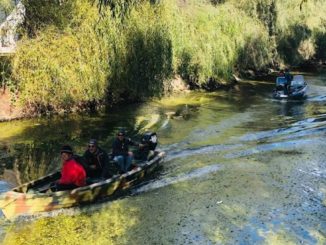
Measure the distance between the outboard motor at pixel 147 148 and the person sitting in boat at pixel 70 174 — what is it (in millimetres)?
3158

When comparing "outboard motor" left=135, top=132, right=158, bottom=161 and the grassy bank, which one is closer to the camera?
"outboard motor" left=135, top=132, right=158, bottom=161

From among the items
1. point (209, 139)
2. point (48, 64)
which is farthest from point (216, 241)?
point (48, 64)

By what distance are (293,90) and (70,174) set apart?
709 inches

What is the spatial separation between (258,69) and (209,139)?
20322mm

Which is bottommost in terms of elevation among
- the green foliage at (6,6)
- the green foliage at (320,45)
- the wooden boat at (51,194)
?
the wooden boat at (51,194)

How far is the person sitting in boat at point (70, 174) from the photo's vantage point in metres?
10.6

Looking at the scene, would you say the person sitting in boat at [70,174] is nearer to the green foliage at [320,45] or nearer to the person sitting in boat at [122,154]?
the person sitting in boat at [122,154]

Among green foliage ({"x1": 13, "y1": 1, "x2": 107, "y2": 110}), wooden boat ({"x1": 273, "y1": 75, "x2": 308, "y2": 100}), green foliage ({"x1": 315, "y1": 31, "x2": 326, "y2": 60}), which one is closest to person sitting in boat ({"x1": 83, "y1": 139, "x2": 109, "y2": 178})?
green foliage ({"x1": 13, "y1": 1, "x2": 107, "y2": 110})

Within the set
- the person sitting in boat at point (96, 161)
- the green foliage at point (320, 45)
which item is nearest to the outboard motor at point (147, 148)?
the person sitting in boat at point (96, 161)

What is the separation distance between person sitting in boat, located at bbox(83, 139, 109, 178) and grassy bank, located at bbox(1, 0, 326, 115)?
7994mm

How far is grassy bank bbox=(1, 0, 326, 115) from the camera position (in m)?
19.6

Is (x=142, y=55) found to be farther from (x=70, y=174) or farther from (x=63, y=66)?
(x=70, y=174)

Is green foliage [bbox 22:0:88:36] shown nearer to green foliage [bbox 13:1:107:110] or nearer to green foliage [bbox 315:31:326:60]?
green foliage [bbox 13:1:107:110]

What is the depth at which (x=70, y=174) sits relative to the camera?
1077cm
